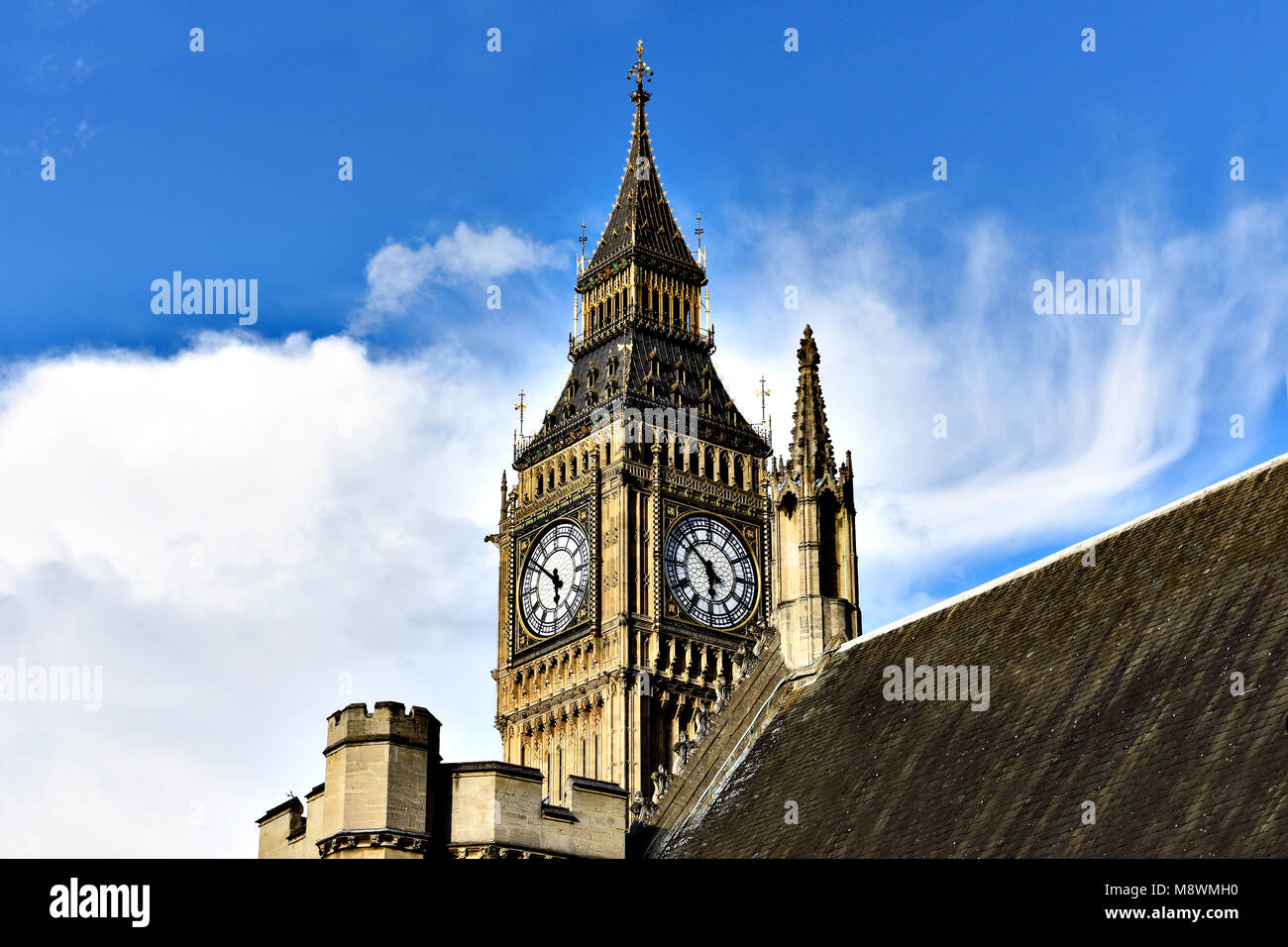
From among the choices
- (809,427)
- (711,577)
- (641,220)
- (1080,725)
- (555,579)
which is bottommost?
(1080,725)

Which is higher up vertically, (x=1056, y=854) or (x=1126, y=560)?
(x=1126, y=560)

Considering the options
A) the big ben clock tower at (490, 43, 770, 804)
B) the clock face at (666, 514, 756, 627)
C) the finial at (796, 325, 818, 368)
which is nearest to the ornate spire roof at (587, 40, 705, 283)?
the big ben clock tower at (490, 43, 770, 804)

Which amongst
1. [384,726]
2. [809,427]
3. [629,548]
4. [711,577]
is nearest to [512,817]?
[384,726]

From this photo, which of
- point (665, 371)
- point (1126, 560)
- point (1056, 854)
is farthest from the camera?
point (665, 371)

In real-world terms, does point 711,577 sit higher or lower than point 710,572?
lower

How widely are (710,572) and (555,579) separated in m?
5.62

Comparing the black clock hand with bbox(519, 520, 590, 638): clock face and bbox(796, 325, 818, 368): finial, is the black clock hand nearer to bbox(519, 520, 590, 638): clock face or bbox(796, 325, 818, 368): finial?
bbox(519, 520, 590, 638): clock face

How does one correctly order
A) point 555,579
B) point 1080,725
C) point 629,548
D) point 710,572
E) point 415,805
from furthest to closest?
point 555,579
point 710,572
point 629,548
point 415,805
point 1080,725

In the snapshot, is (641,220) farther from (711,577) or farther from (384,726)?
(384,726)

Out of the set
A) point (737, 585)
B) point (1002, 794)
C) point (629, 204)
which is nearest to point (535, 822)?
point (1002, 794)

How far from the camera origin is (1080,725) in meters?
22.3
